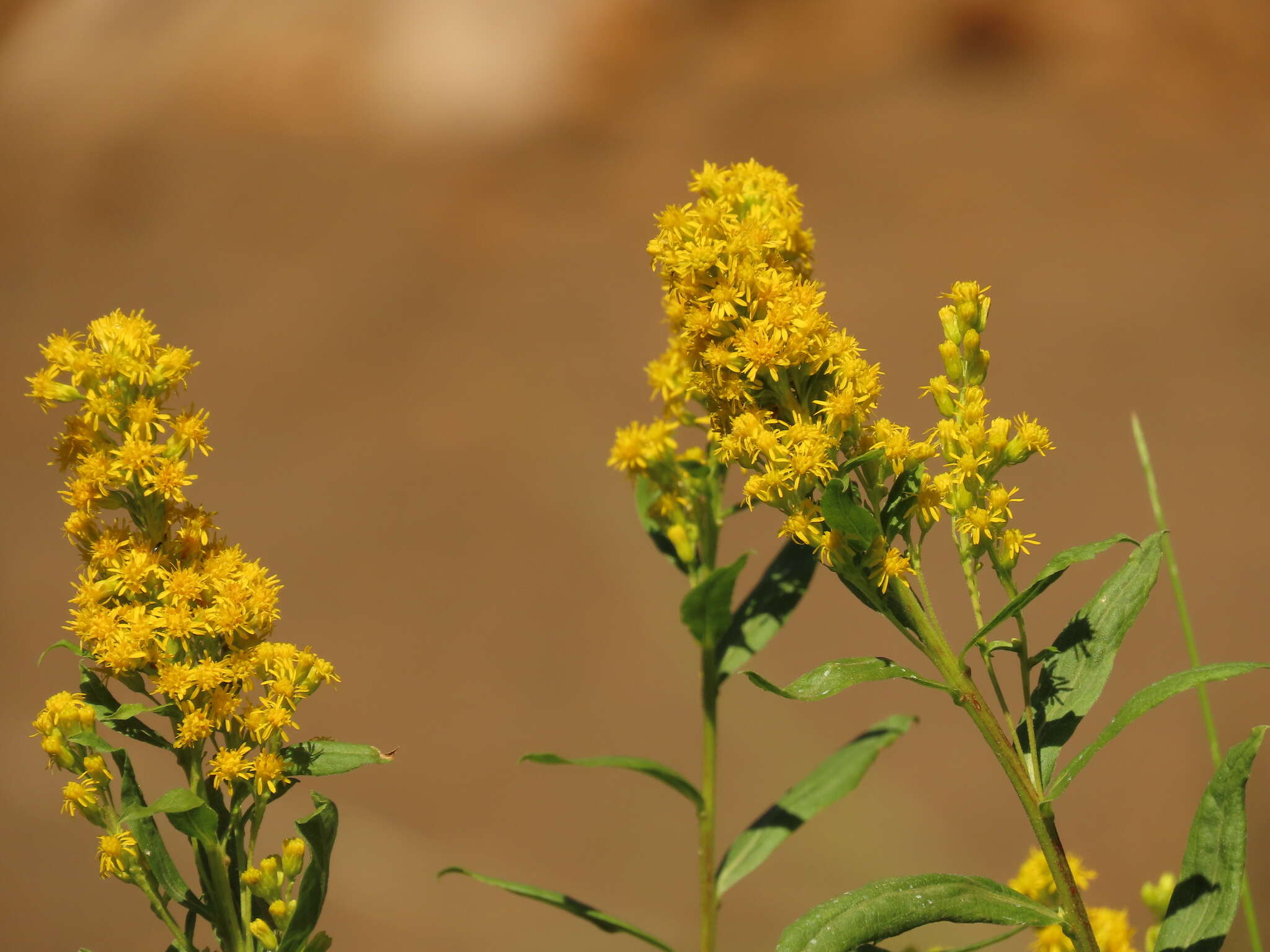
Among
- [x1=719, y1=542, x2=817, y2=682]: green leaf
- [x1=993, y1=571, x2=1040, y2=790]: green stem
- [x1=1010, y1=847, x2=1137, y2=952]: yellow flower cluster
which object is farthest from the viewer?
[x1=719, y1=542, x2=817, y2=682]: green leaf

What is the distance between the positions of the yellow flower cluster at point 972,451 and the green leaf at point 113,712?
2.33 feet

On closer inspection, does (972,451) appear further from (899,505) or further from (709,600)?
(709,600)

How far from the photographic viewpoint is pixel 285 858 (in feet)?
3.39

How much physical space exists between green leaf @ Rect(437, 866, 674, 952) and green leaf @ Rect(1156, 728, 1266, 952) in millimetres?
502

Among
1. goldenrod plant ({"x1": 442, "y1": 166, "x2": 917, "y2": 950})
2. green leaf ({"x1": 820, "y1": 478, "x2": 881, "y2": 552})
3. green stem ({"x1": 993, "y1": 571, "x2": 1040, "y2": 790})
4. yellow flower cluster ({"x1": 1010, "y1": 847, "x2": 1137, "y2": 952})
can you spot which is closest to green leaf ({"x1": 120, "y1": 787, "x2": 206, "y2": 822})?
goldenrod plant ({"x1": 442, "y1": 166, "x2": 917, "y2": 950})

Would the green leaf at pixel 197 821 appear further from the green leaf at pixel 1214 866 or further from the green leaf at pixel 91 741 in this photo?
the green leaf at pixel 1214 866

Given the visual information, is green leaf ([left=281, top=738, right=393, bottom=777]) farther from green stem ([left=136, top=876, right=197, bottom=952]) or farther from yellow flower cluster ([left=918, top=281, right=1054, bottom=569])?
yellow flower cluster ([left=918, top=281, right=1054, bottom=569])

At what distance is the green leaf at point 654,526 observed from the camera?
136 cm

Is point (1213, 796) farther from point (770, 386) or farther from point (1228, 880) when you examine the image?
point (770, 386)

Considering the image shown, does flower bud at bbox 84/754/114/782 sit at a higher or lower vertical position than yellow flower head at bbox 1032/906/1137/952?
higher

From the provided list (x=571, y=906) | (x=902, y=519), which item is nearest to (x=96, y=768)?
(x=571, y=906)

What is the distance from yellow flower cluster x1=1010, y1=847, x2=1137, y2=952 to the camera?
119 centimetres

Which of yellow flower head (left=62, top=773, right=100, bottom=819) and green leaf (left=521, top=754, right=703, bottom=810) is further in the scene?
green leaf (left=521, top=754, right=703, bottom=810)

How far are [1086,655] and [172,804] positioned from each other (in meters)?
0.81
